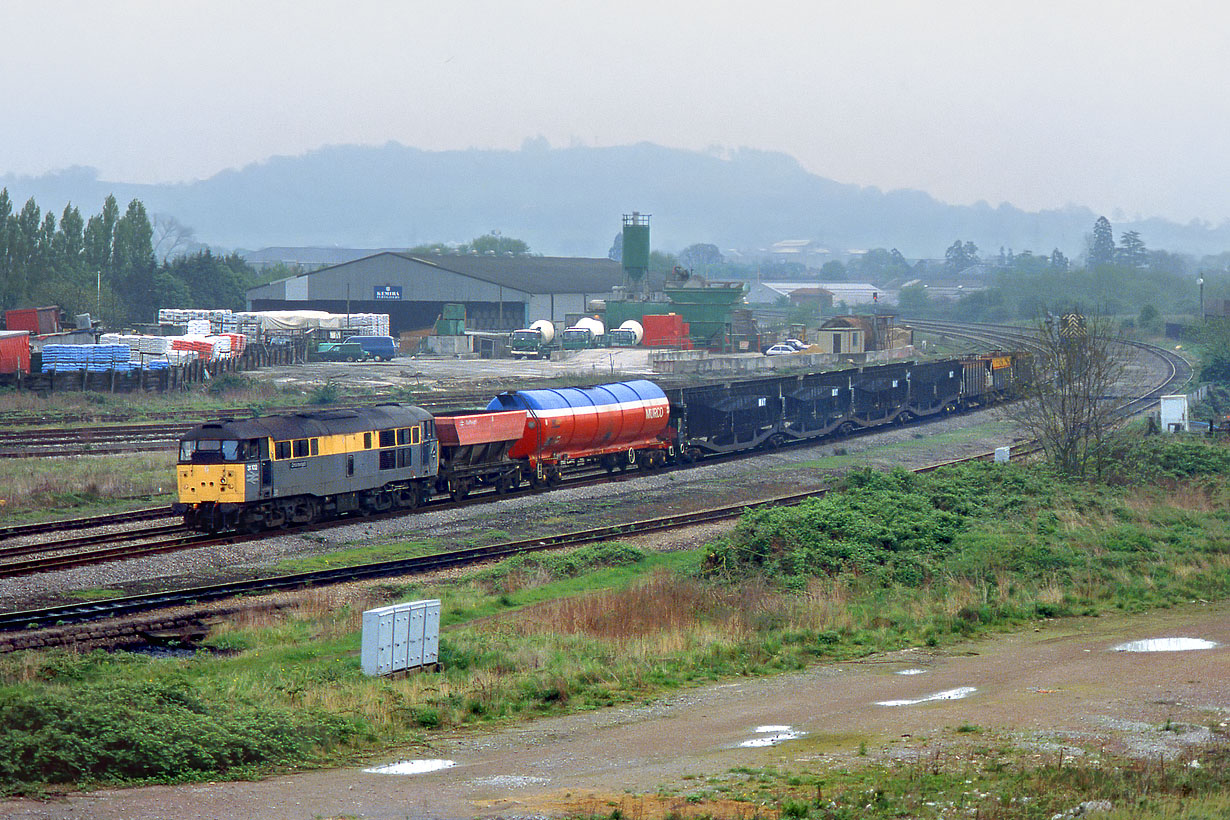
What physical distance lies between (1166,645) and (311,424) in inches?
867

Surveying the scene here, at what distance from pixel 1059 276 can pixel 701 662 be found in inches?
6726

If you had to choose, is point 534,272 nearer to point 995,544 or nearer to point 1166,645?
point 995,544

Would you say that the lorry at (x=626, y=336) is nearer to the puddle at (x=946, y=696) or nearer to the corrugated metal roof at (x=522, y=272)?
the corrugated metal roof at (x=522, y=272)

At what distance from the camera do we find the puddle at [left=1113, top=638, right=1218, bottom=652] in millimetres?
20578

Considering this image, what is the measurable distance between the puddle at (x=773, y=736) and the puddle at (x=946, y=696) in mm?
2013

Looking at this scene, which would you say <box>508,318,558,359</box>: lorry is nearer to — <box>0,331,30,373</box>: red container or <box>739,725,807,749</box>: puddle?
<box>0,331,30,373</box>: red container

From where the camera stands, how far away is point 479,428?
38.1 meters

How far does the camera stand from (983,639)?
22.5 metres

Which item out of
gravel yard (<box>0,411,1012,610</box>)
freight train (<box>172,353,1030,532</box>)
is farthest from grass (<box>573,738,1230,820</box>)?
freight train (<box>172,353,1030,532</box>)

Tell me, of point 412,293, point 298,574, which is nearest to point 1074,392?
point 298,574

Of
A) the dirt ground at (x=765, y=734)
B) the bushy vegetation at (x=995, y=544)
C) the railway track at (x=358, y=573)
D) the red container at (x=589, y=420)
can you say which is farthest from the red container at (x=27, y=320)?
the dirt ground at (x=765, y=734)

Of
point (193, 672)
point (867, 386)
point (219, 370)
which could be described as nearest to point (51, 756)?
point (193, 672)

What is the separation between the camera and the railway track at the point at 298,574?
2339 centimetres

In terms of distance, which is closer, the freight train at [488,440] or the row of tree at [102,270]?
the freight train at [488,440]
